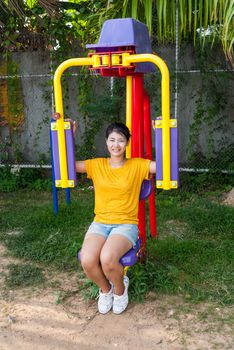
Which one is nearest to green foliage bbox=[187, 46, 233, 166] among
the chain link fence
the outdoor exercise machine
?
the chain link fence

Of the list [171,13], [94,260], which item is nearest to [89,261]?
[94,260]

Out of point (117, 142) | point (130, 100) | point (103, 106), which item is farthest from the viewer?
point (103, 106)

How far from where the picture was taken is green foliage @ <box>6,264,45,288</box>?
141 inches

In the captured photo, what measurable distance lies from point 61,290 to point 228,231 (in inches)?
72.6

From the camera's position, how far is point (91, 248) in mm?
3002

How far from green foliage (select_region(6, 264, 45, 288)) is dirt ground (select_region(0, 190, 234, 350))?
5.9 inches

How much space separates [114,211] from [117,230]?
0.50 ft

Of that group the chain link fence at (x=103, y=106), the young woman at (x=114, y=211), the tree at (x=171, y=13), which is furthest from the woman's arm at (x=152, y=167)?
the chain link fence at (x=103, y=106)

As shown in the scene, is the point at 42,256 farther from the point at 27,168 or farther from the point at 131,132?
the point at 27,168

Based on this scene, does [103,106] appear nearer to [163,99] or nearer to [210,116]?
[210,116]

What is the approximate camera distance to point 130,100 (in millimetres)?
3385

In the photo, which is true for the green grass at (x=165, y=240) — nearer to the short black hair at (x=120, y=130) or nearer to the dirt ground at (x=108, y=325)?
the dirt ground at (x=108, y=325)

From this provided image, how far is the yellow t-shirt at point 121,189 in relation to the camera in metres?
3.18

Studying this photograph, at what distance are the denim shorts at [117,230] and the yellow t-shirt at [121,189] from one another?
0.03 metres
